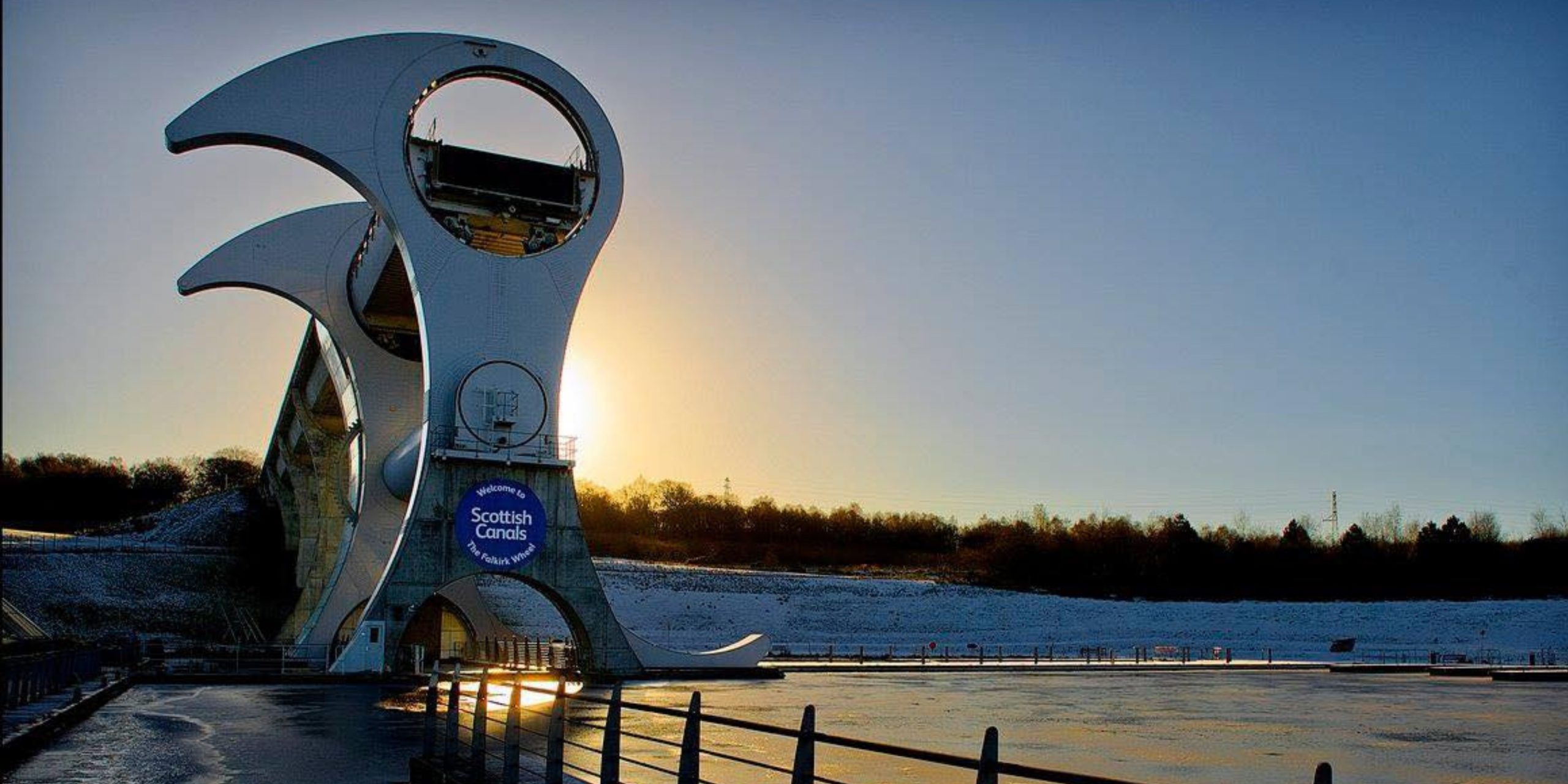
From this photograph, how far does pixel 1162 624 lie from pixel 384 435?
59.2 meters

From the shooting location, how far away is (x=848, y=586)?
97.5 meters

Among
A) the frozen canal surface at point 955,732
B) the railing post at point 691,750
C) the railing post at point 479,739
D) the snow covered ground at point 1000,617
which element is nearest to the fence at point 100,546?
the snow covered ground at point 1000,617

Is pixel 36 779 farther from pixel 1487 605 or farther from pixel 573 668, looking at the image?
pixel 1487 605

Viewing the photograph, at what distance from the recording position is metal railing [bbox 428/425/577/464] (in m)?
37.8

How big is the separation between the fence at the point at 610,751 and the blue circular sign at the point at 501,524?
15.7m

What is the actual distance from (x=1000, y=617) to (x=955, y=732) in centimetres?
7064

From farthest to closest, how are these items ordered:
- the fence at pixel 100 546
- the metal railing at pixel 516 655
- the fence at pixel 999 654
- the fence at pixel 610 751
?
1. the fence at pixel 100 546
2. the fence at pixel 999 654
3. the metal railing at pixel 516 655
4. the fence at pixel 610 751

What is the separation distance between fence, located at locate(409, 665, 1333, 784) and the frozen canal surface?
574 millimetres

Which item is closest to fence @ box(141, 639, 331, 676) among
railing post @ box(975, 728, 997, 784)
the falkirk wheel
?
the falkirk wheel

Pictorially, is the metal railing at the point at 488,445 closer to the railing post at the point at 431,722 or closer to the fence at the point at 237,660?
the fence at the point at 237,660

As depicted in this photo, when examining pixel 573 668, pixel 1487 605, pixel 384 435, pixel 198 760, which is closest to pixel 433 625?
pixel 384 435

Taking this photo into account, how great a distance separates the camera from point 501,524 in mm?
37625

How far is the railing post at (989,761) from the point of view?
5820 mm

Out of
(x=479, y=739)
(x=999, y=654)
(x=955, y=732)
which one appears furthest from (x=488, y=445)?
(x=999, y=654)
